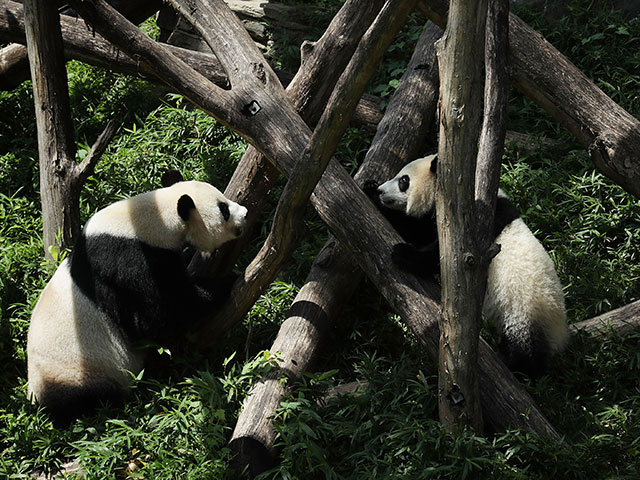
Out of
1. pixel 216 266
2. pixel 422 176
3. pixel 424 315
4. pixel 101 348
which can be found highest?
pixel 422 176

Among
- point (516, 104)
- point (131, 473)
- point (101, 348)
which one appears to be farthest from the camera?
point (516, 104)

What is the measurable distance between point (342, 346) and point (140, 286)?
1.60m

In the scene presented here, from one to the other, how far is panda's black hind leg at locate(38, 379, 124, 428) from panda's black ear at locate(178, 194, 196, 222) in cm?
121

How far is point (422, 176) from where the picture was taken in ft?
17.8

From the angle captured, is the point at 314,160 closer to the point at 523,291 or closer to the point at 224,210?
the point at 224,210

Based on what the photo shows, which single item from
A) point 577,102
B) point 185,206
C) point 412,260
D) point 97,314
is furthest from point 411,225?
point 97,314

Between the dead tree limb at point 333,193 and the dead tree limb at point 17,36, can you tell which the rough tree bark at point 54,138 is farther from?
the dead tree limb at point 17,36

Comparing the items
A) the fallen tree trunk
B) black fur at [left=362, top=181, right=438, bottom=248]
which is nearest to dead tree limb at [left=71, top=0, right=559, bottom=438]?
black fur at [left=362, top=181, right=438, bottom=248]

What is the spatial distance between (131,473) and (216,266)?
168cm

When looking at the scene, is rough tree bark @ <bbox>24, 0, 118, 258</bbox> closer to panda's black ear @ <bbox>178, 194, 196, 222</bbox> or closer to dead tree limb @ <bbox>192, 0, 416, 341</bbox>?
panda's black ear @ <bbox>178, 194, 196, 222</bbox>

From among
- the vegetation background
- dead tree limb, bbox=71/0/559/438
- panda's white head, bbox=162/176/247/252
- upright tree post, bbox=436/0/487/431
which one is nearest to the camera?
upright tree post, bbox=436/0/487/431

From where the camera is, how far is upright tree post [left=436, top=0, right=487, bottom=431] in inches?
135

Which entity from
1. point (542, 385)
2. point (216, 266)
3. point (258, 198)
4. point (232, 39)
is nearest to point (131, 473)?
point (216, 266)

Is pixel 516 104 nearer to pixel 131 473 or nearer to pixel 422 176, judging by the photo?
pixel 422 176
